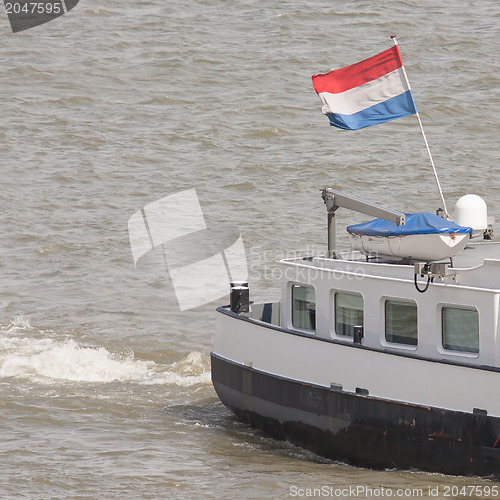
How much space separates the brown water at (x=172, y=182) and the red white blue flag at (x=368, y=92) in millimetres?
4869

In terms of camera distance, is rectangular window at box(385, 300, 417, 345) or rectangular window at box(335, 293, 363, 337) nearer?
rectangular window at box(385, 300, 417, 345)

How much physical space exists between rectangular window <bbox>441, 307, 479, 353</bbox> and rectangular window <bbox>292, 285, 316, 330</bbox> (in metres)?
2.17

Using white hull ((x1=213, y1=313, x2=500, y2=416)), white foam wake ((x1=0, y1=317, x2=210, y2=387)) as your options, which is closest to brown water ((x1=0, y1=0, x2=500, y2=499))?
white foam wake ((x1=0, y1=317, x2=210, y2=387))

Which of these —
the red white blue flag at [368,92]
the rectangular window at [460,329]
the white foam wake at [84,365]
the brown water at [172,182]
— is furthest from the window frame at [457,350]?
the white foam wake at [84,365]

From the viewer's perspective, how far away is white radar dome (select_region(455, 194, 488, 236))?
42.7ft

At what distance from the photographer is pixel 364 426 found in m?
11.8

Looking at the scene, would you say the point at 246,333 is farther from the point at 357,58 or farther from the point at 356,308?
the point at 357,58

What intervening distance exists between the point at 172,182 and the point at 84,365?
1197 cm

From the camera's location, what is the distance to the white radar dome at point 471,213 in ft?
42.7

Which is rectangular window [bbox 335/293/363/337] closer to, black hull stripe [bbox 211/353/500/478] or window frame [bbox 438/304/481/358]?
black hull stripe [bbox 211/353/500/478]

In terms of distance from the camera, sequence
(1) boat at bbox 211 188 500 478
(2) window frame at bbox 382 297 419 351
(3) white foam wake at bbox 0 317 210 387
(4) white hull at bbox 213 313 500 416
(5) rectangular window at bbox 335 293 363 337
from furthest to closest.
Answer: (3) white foam wake at bbox 0 317 210 387 → (5) rectangular window at bbox 335 293 363 337 → (2) window frame at bbox 382 297 419 351 → (1) boat at bbox 211 188 500 478 → (4) white hull at bbox 213 313 500 416

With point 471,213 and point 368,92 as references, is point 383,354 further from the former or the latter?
point 368,92

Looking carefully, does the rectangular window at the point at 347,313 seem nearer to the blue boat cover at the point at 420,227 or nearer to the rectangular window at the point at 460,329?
the blue boat cover at the point at 420,227

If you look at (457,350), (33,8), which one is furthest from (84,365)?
(33,8)
